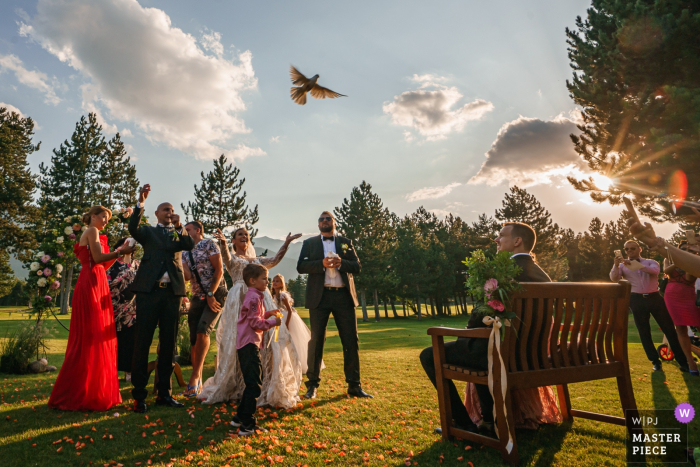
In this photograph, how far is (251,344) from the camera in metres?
4.34

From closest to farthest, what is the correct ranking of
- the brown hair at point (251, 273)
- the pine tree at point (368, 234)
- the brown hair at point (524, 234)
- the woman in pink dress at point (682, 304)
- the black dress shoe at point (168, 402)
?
the brown hair at point (524, 234) < the brown hair at point (251, 273) < the black dress shoe at point (168, 402) < the woman in pink dress at point (682, 304) < the pine tree at point (368, 234)

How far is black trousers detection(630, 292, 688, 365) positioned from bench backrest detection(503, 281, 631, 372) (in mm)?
4658

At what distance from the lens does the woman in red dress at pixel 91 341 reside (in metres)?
4.95

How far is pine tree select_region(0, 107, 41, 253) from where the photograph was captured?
3203 centimetres

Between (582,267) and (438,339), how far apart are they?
59.3 metres

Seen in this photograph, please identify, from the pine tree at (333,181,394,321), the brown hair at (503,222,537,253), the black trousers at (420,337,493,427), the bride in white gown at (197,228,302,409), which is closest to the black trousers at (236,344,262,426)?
the bride in white gown at (197,228,302,409)

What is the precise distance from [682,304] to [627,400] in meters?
4.91

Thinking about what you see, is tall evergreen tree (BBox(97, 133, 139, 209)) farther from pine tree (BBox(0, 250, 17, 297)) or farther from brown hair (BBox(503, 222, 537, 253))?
brown hair (BBox(503, 222, 537, 253))

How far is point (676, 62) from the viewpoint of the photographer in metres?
12.9

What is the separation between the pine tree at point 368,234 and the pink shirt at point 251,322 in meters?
38.5

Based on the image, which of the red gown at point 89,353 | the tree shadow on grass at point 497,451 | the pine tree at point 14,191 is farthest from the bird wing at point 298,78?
the pine tree at point 14,191

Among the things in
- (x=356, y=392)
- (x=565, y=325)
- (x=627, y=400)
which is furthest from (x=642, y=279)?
(x=356, y=392)

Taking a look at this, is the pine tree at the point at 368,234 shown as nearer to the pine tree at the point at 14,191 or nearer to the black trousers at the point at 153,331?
the pine tree at the point at 14,191

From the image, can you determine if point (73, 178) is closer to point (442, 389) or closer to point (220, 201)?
point (220, 201)
